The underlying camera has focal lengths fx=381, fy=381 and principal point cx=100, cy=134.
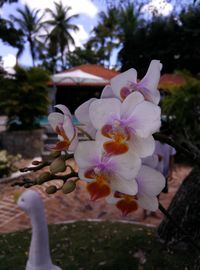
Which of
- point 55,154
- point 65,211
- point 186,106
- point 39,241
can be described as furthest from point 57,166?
point 186,106

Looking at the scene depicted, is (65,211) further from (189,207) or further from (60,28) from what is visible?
(60,28)

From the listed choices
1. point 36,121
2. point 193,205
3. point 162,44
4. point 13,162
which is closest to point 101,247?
point 193,205

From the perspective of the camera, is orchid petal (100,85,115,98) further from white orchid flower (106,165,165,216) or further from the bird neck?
the bird neck

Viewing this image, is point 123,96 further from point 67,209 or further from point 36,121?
point 36,121

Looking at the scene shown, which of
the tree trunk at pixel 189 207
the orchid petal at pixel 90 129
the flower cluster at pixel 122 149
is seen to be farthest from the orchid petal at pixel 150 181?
the tree trunk at pixel 189 207

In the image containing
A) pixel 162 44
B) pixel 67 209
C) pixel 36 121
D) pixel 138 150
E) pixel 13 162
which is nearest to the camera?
pixel 138 150

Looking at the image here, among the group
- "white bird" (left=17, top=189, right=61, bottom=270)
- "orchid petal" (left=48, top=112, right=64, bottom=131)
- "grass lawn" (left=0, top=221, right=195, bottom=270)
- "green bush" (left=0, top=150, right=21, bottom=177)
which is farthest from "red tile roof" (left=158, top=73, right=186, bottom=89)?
"orchid petal" (left=48, top=112, right=64, bottom=131)

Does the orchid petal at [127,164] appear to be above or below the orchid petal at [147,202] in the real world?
above

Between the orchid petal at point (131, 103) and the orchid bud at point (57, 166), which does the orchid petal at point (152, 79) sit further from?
the orchid bud at point (57, 166)
